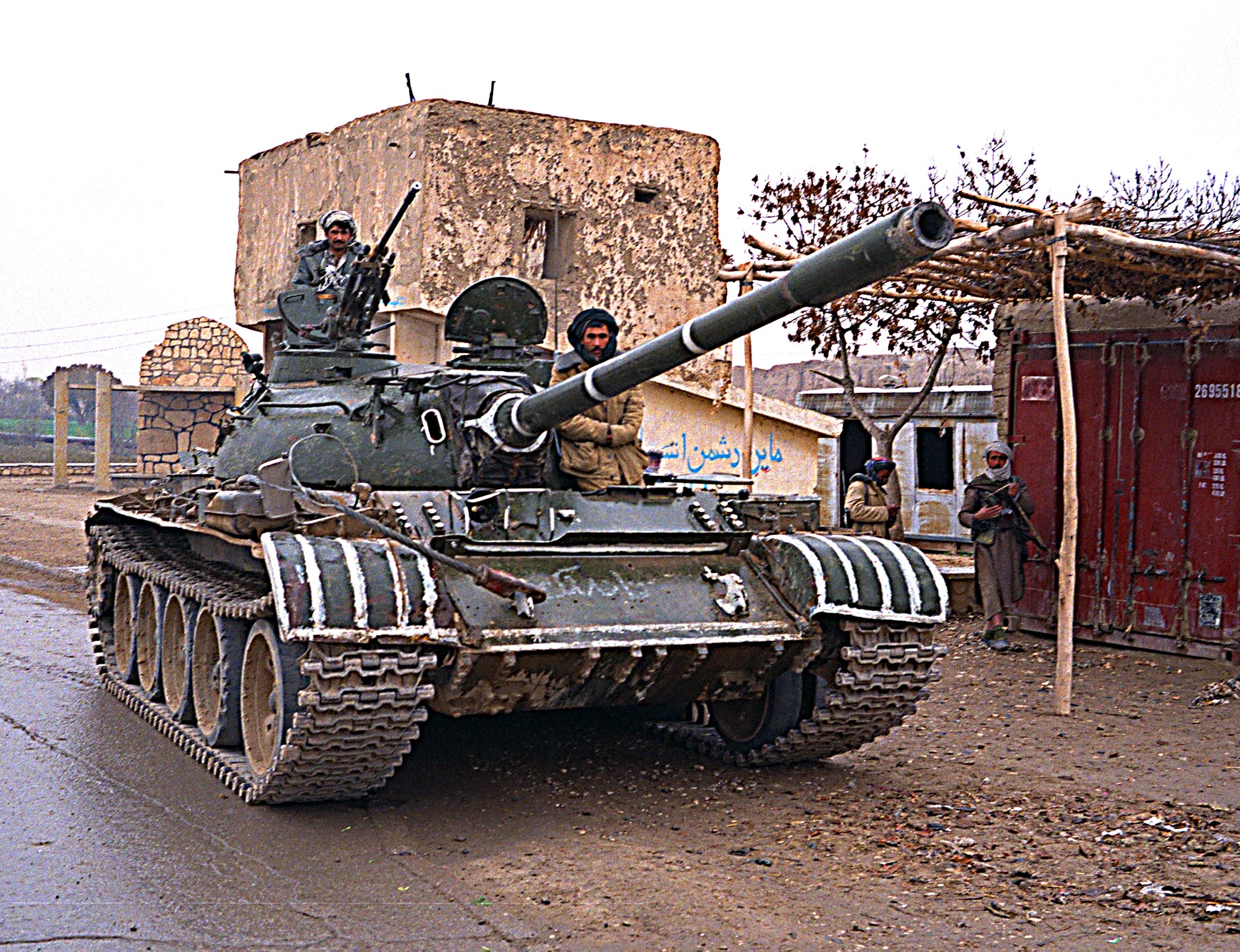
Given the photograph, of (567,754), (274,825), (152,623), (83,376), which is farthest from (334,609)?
(83,376)

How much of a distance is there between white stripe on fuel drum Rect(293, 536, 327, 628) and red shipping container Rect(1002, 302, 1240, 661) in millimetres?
6601

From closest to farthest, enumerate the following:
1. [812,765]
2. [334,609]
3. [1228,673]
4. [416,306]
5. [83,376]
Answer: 1. [334,609]
2. [812,765]
3. [1228,673]
4. [416,306]
5. [83,376]

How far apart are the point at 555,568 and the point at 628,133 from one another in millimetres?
13325

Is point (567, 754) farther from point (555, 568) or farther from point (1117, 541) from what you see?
point (1117, 541)

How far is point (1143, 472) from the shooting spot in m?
10.7

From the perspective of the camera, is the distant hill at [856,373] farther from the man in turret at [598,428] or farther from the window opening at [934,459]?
the man in turret at [598,428]

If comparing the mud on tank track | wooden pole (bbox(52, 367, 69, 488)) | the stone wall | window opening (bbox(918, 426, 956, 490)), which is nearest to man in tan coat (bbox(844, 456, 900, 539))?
the mud on tank track

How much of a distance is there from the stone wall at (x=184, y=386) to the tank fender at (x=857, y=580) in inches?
945

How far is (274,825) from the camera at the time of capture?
630cm

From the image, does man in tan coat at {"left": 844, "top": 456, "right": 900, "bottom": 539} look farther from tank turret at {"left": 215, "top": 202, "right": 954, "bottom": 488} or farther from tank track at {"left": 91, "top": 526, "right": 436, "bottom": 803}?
tank track at {"left": 91, "top": 526, "right": 436, "bottom": 803}

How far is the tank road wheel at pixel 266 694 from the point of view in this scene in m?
6.47

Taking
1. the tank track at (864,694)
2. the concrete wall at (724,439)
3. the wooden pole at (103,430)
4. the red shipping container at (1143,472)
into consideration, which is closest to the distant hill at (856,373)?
the wooden pole at (103,430)

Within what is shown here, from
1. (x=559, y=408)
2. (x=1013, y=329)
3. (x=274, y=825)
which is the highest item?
(x=1013, y=329)

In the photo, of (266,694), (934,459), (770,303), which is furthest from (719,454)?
(770,303)
